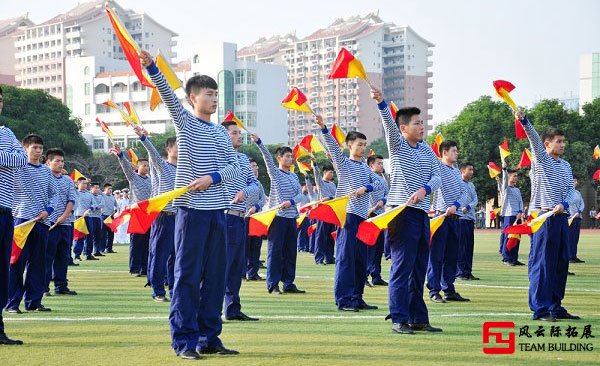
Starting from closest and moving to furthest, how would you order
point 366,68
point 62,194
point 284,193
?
point 62,194, point 284,193, point 366,68

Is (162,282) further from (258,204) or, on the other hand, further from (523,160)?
(523,160)

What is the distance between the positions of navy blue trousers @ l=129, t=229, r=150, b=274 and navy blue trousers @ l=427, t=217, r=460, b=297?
6.60 metres

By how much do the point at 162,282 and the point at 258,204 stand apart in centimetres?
447

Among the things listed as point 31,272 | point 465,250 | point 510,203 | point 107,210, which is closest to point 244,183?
point 31,272

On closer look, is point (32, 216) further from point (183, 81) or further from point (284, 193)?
point (183, 81)

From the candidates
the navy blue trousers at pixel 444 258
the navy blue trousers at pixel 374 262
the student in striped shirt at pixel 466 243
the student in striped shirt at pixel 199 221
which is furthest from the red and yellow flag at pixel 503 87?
the student in striped shirt at pixel 466 243

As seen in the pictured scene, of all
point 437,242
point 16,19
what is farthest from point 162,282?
point 16,19

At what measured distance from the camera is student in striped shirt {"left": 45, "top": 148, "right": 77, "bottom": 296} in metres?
13.5

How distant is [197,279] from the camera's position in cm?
837

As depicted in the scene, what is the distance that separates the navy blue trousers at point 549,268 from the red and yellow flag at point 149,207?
14.8ft

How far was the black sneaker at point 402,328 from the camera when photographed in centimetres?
968

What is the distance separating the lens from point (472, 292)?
15031 mm

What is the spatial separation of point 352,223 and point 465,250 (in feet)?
18.6

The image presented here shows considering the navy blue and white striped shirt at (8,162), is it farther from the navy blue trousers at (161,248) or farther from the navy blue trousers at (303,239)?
the navy blue trousers at (303,239)
